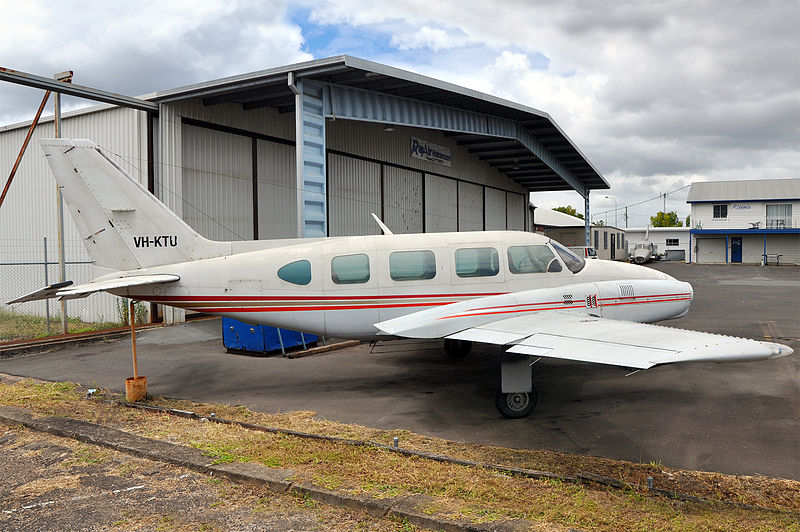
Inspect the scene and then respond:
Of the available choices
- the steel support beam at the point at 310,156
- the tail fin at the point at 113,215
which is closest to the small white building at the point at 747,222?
the steel support beam at the point at 310,156

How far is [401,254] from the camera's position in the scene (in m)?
9.31

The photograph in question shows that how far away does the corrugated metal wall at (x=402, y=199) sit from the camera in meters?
25.5

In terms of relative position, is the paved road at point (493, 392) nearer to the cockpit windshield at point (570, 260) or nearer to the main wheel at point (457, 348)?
the main wheel at point (457, 348)

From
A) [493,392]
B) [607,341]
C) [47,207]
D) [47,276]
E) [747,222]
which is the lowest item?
[493,392]

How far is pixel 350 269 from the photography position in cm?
918

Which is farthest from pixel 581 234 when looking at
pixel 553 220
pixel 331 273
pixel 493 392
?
pixel 331 273

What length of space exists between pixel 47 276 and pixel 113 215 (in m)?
10.6

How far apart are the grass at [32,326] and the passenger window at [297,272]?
9.57 meters

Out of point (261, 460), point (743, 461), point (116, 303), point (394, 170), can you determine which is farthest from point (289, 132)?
point (743, 461)

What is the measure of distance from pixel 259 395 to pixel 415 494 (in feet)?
16.0

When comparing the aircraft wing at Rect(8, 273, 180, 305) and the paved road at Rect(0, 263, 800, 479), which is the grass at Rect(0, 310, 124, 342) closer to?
the paved road at Rect(0, 263, 800, 479)

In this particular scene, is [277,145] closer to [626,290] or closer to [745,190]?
[626,290]

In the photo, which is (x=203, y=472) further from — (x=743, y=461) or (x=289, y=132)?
(x=289, y=132)

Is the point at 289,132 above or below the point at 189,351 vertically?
above
